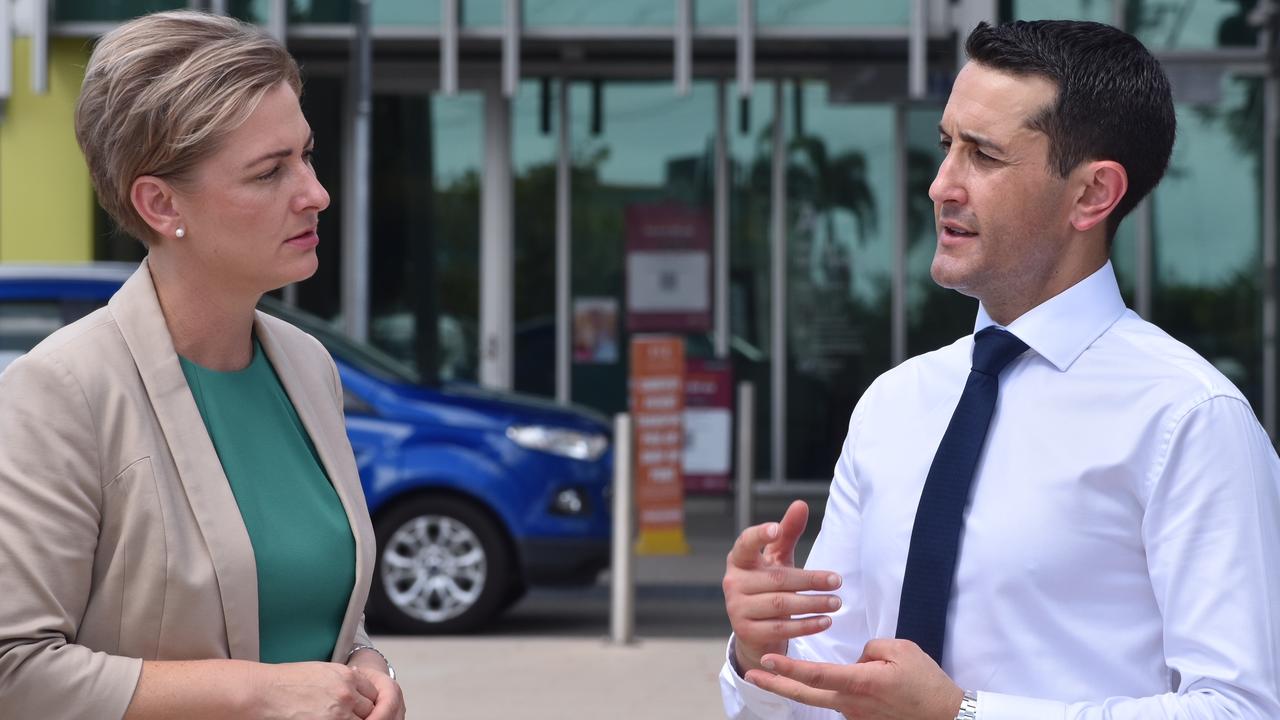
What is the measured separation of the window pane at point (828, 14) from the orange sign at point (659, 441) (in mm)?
2916

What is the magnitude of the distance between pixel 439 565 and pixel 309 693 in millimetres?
6288

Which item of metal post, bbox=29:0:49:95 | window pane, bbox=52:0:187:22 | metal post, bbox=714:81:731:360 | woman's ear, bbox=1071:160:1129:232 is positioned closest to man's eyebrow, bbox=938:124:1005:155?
woman's ear, bbox=1071:160:1129:232

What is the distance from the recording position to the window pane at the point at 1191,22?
1407cm

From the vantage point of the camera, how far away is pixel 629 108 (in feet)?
47.7

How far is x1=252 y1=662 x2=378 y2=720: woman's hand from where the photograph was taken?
2.14 metres

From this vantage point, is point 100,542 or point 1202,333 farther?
point 1202,333

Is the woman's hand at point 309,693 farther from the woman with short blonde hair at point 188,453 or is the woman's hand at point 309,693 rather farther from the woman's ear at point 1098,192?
the woman's ear at point 1098,192

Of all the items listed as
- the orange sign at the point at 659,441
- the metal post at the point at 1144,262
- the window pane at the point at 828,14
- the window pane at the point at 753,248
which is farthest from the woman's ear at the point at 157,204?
the metal post at the point at 1144,262

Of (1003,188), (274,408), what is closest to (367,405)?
(274,408)

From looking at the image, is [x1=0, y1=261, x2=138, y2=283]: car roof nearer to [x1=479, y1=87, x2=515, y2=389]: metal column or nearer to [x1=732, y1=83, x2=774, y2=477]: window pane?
[x1=479, y1=87, x2=515, y2=389]: metal column

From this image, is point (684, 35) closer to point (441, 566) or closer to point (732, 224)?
point (732, 224)

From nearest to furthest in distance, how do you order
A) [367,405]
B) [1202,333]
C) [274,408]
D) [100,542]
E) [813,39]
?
[100,542] → [274,408] → [367,405] → [813,39] → [1202,333]

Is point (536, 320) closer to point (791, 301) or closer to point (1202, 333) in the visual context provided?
point (791, 301)

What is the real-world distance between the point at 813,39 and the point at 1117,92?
36.6ft
